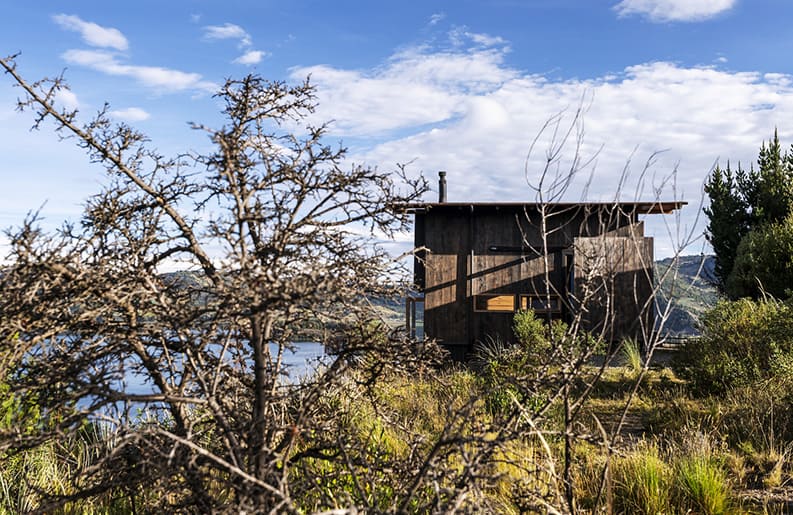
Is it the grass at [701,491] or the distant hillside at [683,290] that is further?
the grass at [701,491]

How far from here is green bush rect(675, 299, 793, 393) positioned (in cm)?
939

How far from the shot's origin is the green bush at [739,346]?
9.39 metres

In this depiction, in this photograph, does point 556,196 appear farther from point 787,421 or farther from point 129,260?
point 787,421

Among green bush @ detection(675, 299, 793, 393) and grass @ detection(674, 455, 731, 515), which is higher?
green bush @ detection(675, 299, 793, 393)

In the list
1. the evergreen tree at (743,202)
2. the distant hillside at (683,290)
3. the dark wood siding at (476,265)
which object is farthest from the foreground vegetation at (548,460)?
the evergreen tree at (743,202)

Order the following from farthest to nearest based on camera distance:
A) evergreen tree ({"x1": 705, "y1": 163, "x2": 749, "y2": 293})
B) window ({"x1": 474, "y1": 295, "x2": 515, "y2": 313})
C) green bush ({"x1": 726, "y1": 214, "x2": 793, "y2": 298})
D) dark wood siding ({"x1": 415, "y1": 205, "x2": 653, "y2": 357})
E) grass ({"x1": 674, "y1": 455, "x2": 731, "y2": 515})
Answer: evergreen tree ({"x1": 705, "y1": 163, "x2": 749, "y2": 293}) < window ({"x1": 474, "y1": 295, "x2": 515, "y2": 313}) < green bush ({"x1": 726, "y1": 214, "x2": 793, "y2": 298}) < dark wood siding ({"x1": 415, "y1": 205, "x2": 653, "y2": 357}) < grass ({"x1": 674, "y1": 455, "x2": 731, "y2": 515})

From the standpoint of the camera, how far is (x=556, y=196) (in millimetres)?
3898

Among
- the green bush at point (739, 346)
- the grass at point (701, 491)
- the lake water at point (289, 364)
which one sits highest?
the lake water at point (289, 364)

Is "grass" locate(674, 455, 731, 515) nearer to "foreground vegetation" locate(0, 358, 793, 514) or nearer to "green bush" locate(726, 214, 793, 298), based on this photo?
"foreground vegetation" locate(0, 358, 793, 514)

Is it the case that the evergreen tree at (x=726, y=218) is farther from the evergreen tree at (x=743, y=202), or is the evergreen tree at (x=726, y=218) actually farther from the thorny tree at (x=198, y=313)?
the thorny tree at (x=198, y=313)

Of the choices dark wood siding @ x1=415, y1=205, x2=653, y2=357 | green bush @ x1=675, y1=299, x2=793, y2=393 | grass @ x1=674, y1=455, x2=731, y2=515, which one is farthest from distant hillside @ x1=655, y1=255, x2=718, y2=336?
dark wood siding @ x1=415, y1=205, x2=653, y2=357

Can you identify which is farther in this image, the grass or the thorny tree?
the grass

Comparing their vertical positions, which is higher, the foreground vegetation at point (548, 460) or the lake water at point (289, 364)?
the lake water at point (289, 364)

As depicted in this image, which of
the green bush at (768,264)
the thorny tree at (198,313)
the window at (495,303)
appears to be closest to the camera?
the thorny tree at (198,313)
